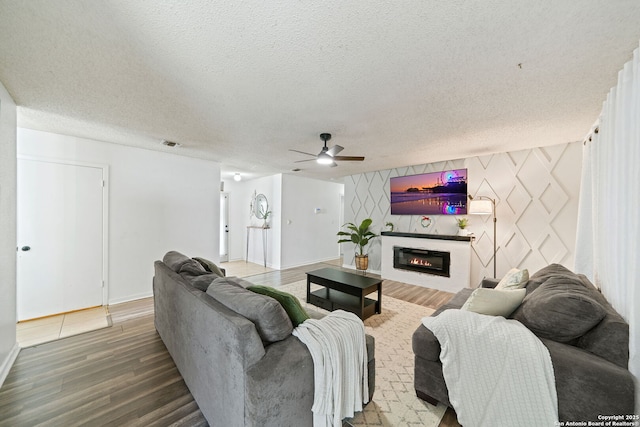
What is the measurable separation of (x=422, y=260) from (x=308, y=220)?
124 inches

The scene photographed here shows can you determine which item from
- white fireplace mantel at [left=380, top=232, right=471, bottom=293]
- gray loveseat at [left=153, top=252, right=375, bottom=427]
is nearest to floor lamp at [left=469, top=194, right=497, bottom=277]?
white fireplace mantel at [left=380, top=232, right=471, bottom=293]

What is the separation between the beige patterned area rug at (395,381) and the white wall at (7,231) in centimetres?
300

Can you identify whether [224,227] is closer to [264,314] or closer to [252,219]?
[252,219]

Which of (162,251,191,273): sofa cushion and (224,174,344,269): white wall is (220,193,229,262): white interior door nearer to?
(224,174,344,269): white wall

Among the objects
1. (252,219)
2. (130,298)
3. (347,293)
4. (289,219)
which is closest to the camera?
(347,293)

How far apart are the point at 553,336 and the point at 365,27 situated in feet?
7.18

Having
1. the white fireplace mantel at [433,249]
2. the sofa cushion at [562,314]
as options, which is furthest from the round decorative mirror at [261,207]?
the sofa cushion at [562,314]

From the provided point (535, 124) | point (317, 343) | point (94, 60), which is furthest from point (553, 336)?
point (94, 60)

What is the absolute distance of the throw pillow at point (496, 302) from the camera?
1.68 m

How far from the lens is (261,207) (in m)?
6.58

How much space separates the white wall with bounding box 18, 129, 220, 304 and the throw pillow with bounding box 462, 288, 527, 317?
4.51 metres

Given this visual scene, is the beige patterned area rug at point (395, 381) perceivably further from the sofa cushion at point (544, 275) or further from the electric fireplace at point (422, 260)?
the electric fireplace at point (422, 260)

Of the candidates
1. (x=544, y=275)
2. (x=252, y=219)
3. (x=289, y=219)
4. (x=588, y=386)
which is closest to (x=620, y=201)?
(x=544, y=275)

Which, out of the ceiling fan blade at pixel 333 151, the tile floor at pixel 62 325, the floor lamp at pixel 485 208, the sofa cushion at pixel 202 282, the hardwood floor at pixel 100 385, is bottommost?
the tile floor at pixel 62 325
